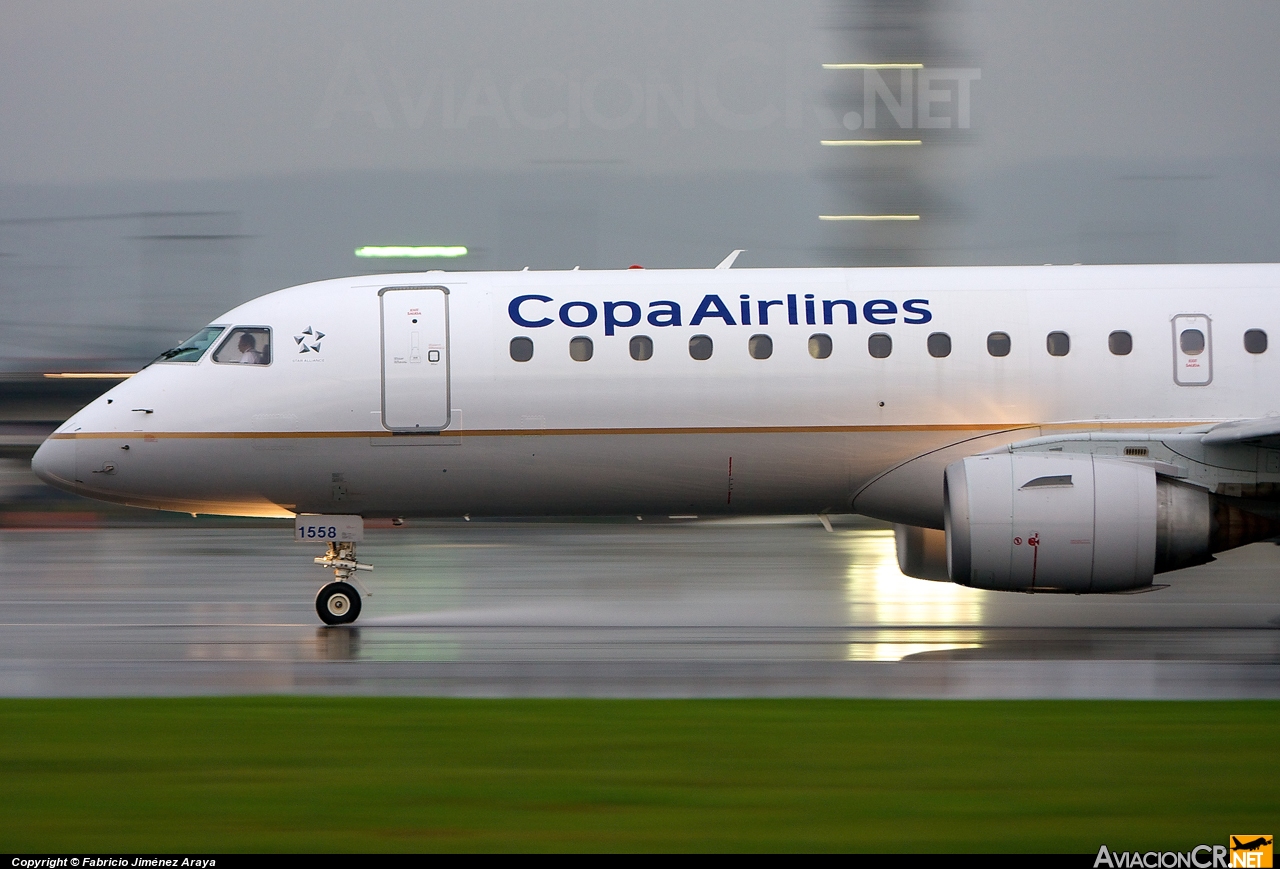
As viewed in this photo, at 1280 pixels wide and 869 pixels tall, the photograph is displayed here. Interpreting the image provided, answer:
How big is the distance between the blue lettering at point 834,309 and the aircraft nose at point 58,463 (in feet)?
22.8

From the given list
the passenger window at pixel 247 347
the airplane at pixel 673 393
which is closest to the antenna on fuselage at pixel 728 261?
the airplane at pixel 673 393

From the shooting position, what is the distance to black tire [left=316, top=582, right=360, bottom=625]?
13414mm

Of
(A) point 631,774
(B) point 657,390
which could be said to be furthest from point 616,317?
(A) point 631,774

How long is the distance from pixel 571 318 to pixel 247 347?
3054 millimetres

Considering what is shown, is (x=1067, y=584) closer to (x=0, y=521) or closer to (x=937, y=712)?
(x=937, y=712)

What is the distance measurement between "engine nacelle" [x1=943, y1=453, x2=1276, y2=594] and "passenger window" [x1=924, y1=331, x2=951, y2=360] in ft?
4.61

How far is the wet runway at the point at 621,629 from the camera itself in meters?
10.2

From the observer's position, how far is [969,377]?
1288 centimetres

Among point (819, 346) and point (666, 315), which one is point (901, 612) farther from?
point (666, 315)

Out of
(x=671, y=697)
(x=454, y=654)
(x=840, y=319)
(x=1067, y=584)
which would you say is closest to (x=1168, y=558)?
(x=1067, y=584)

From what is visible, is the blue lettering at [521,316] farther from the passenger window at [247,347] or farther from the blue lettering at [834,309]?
the blue lettering at [834,309]

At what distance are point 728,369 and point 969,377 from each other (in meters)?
2.16

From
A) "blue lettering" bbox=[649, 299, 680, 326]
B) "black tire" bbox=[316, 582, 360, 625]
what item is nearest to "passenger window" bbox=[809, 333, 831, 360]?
"blue lettering" bbox=[649, 299, 680, 326]

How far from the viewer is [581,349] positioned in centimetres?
1309
